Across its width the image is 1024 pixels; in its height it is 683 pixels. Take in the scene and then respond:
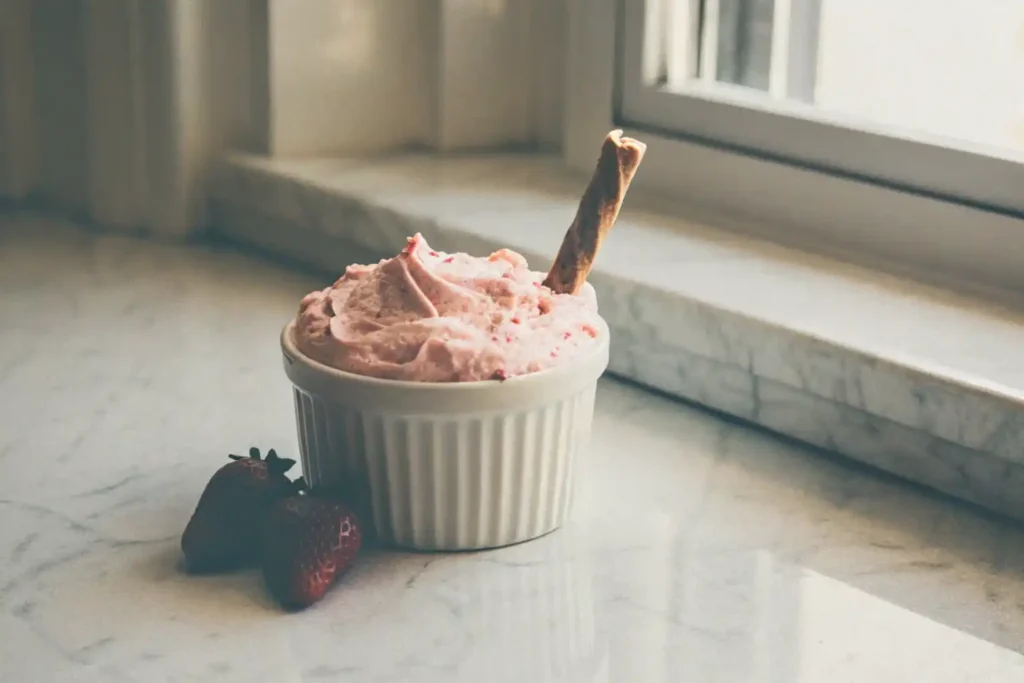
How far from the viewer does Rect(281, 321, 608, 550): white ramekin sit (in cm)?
79

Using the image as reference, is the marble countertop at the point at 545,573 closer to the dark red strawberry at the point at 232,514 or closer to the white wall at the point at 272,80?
the dark red strawberry at the point at 232,514

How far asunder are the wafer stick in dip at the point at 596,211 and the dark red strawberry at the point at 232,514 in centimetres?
20

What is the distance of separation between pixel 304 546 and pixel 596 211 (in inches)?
10.2

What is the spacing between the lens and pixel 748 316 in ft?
3.23

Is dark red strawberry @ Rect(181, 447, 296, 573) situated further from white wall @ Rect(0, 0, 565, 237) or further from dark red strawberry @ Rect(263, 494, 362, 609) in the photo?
white wall @ Rect(0, 0, 565, 237)

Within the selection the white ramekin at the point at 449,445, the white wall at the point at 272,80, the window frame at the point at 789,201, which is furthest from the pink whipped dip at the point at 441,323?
the white wall at the point at 272,80

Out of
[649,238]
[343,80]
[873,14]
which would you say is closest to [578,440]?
[649,238]

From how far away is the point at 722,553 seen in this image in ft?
2.80

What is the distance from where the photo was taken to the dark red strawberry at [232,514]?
2.65ft

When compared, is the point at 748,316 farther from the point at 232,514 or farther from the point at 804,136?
the point at 232,514

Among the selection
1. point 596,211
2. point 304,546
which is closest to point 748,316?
point 596,211

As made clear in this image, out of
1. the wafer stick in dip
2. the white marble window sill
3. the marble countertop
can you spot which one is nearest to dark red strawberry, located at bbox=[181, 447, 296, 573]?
the marble countertop

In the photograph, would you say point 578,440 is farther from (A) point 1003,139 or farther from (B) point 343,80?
(B) point 343,80

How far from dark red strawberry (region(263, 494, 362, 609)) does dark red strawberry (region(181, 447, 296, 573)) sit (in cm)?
2
